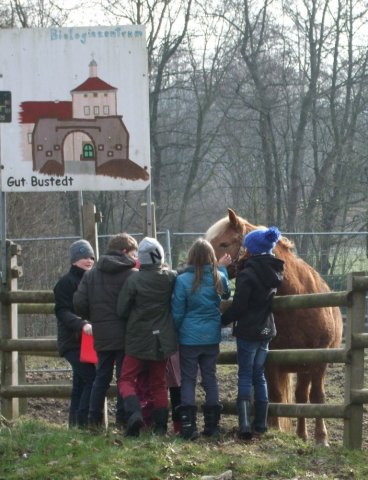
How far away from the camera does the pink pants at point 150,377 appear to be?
7.29 metres

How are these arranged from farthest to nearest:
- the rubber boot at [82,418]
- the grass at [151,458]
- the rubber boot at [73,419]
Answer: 1. the rubber boot at [73,419]
2. the rubber boot at [82,418]
3. the grass at [151,458]

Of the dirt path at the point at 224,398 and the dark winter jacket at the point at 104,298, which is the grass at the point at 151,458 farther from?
the dirt path at the point at 224,398

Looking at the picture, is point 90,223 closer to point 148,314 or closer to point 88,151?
point 88,151

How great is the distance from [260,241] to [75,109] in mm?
2082

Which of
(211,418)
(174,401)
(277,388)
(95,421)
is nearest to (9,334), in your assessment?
(95,421)

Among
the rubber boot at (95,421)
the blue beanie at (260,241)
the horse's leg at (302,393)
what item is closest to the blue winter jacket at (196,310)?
the blue beanie at (260,241)

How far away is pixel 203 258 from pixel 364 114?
2118cm

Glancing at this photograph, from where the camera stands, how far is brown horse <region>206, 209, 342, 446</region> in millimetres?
8078

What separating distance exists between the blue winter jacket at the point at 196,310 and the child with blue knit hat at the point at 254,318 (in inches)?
4.9

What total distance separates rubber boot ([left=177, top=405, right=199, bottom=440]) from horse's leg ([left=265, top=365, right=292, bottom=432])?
1.01m

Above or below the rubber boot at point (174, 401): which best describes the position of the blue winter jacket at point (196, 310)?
above

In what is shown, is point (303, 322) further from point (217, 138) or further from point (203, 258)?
point (217, 138)

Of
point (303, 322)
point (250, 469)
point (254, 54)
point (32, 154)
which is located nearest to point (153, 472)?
point (250, 469)

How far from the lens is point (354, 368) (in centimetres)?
727
